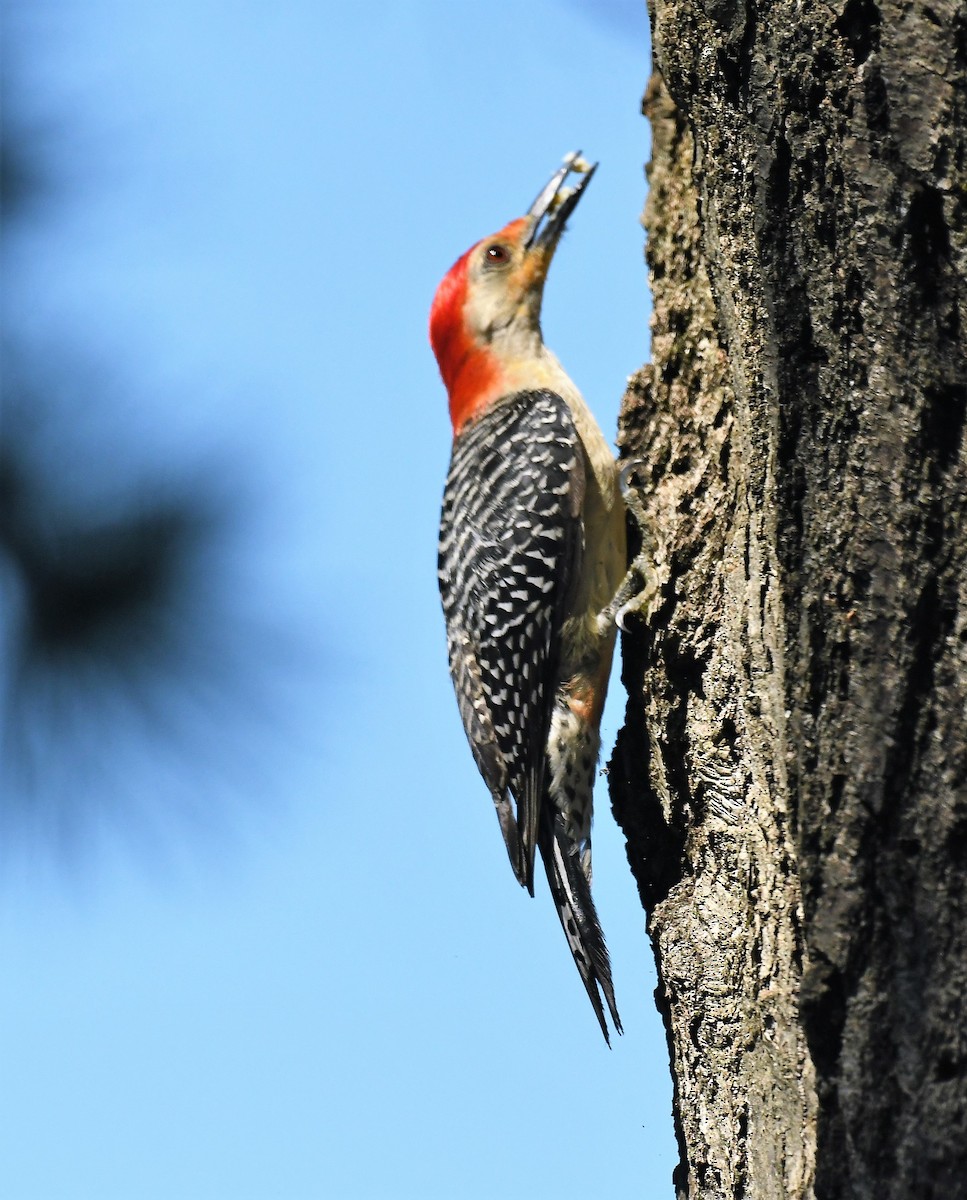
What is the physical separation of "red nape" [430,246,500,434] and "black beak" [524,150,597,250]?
10.7 inches

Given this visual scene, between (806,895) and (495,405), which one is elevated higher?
(495,405)

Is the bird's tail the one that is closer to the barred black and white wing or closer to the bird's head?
the barred black and white wing

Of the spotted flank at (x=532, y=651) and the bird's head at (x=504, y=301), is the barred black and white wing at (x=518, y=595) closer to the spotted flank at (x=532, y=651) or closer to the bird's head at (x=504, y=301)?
the spotted flank at (x=532, y=651)

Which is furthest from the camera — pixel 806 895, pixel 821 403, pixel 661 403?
pixel 661 403

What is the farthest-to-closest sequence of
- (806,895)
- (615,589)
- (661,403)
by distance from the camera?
(615,589), (661,403), (806,895)

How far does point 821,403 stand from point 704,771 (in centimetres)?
122

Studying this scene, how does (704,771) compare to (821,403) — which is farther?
(704,771)

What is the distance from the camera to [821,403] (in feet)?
7.41

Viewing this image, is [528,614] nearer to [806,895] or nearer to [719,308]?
[719,308]

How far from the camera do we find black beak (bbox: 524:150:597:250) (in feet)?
15.9

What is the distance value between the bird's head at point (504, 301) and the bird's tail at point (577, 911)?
64.3 inches

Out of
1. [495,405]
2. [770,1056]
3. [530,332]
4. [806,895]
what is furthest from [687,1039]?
[530,332]

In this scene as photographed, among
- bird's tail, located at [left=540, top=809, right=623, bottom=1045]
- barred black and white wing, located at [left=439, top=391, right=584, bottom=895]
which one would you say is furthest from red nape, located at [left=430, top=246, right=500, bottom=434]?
→ bird's tail, located at [left=540, top=809, right=623, bottom=1045]

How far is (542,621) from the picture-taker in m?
4.36
